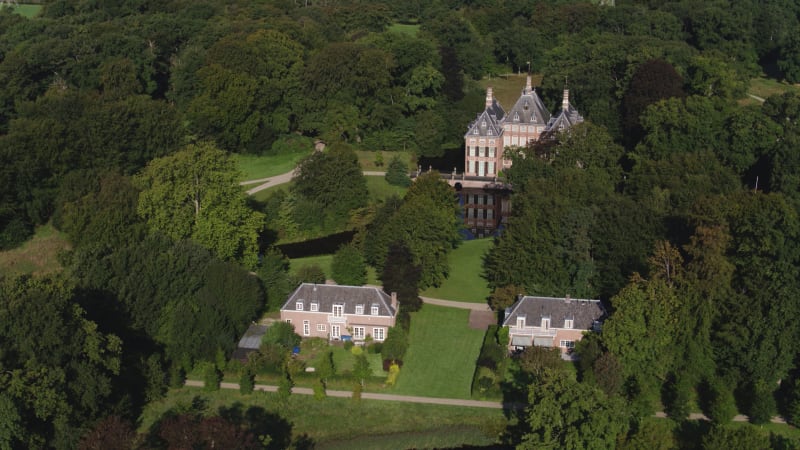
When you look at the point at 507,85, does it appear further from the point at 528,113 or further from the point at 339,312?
the point at 339,312

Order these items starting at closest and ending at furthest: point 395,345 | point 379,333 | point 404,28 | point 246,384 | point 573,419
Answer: point 573,419 < point 246,384 < point 395,345 < point 379,333 < point 404,28

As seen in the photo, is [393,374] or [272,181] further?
[272,181]

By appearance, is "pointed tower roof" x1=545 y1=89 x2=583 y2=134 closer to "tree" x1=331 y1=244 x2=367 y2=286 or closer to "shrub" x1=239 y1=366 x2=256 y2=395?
"tree" x1=331 y1=244 x2=367 y2=286

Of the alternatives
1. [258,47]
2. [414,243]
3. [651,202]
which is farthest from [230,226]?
[258,47]

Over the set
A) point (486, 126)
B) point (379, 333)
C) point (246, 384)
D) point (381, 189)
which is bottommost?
point (246, 384)

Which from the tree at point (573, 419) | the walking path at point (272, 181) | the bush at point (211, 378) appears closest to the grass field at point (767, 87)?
the walking path at point (272, 181)

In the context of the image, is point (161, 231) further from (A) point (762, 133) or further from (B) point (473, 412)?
(A) point (762, 133)

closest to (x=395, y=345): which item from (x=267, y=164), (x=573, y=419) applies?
(x=573, y=419)

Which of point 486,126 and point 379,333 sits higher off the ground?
point 486,126
